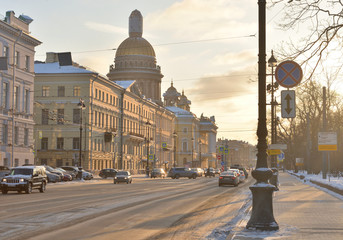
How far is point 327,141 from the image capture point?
40156 mm

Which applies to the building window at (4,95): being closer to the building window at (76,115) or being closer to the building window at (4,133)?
the building window at (4,133)

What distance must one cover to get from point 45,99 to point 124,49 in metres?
70.7

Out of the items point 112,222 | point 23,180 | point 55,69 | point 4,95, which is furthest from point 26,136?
point 112,222

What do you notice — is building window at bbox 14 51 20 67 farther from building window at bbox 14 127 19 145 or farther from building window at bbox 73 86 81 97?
building window at bbox 73 86 81 97

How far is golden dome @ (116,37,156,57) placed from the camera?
15175 centimetres

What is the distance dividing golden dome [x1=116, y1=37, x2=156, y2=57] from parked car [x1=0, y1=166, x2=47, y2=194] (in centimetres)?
11873

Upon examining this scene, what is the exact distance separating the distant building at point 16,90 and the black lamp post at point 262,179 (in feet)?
146

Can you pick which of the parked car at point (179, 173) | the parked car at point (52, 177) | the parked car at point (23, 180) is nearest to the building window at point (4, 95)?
the parked car at point (52, 177)

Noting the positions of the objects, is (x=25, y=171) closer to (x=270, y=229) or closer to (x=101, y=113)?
(x=270, y=229)

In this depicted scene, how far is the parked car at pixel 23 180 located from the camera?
1270 inches

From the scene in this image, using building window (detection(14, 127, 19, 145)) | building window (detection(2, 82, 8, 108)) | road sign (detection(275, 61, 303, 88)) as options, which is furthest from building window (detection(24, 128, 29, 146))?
road sign (detection(275, 61, 303, 88))

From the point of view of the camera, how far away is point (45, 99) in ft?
277

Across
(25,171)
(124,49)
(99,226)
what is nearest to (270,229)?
(99,226)

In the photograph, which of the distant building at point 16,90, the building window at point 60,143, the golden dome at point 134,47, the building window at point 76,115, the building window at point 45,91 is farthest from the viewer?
the golden dome at point 134,47
